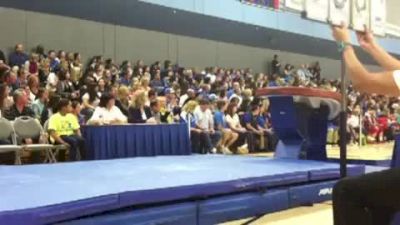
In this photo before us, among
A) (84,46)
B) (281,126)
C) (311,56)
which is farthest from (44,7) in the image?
(311,56)

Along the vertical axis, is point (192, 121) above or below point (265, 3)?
below

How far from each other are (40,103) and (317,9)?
5.24 metres

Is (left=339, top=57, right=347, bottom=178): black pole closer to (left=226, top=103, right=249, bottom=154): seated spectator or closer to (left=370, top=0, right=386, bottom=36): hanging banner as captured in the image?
(left=370, top=0, right=386, bottom=36): hanging banner

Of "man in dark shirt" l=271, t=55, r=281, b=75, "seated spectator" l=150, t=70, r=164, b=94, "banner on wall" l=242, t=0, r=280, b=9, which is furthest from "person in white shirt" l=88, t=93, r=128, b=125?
"man in dark shirt" l=271, t=55, r=281, b=75

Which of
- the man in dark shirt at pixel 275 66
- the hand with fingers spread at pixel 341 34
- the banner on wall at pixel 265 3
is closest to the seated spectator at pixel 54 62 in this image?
the banner on wall at pixel 265 3

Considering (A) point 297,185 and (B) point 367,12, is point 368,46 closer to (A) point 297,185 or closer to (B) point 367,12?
(A) point 297,185

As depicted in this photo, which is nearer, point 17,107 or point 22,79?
point 17,107

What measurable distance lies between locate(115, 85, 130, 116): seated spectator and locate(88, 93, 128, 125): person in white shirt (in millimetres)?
535

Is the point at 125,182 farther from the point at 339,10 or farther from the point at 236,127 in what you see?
the point at 236,127

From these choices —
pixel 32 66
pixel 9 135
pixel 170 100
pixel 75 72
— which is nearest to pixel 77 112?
pixel 9 135

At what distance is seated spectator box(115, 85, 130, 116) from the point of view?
9648 millimetres

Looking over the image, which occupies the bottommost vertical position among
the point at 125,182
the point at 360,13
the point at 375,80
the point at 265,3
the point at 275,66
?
the point at 125,182

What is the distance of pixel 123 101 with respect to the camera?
32.4 feet

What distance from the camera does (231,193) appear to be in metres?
4.19
